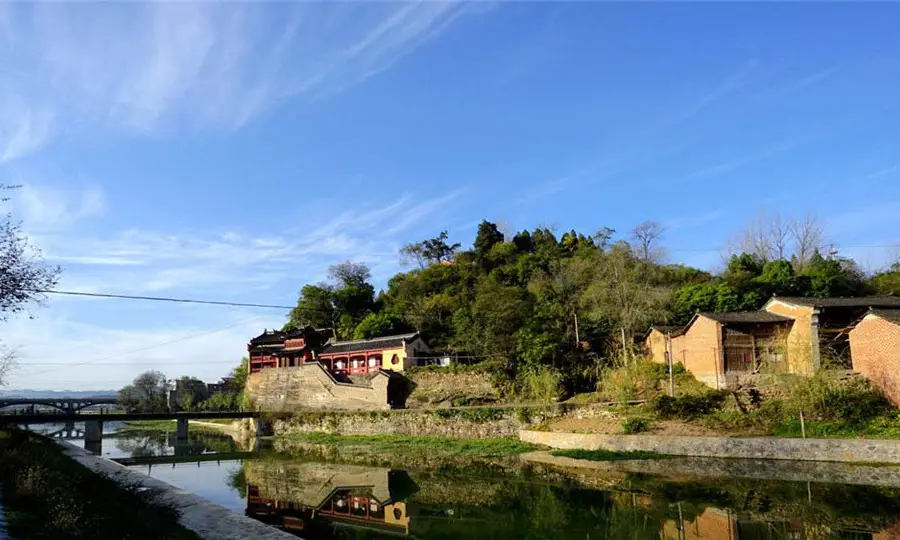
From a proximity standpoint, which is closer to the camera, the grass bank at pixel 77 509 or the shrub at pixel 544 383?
the grass bank at pixel 77 509

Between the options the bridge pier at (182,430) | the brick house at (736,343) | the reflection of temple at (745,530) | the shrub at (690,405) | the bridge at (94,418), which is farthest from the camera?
the bridge pier at (182,430)

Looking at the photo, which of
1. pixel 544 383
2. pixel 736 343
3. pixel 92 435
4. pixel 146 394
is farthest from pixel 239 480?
pixel 146 394

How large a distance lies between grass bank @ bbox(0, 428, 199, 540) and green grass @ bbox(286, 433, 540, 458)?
51.5 ft

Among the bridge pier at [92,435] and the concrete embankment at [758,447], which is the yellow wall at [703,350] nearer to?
the concrete embankment at [758,447]

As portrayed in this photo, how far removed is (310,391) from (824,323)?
103 feet

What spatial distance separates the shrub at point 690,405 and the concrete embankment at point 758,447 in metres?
2.15

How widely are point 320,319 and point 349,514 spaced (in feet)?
128

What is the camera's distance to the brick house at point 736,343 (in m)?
26.3

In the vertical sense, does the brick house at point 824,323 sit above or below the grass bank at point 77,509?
above

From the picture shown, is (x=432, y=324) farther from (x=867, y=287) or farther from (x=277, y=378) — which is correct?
(x=867, y=287)

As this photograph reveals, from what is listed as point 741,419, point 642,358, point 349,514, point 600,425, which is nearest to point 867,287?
point 642,358

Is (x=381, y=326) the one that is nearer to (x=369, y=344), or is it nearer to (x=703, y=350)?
(x=369, y=344)

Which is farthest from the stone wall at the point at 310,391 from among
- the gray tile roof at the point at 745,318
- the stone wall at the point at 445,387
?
the gray tile roof at the point at 745,318

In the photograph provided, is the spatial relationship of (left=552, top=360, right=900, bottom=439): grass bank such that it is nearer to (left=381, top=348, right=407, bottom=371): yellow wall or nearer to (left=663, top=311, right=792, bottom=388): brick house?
(left=663, top=311, right=792, bottom=388): brick house
